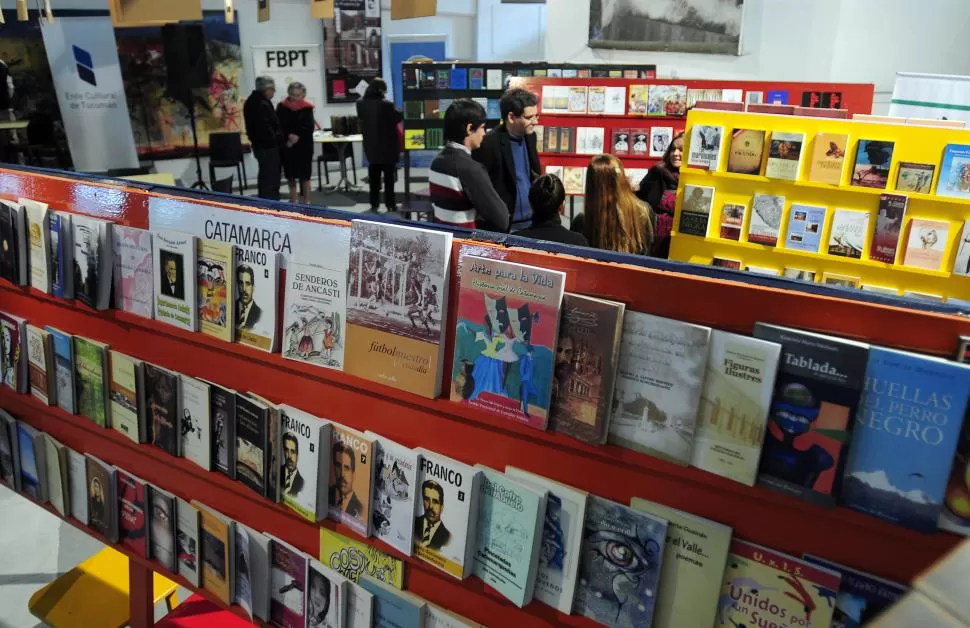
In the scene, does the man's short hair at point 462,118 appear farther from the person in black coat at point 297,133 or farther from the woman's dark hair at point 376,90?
the person in black coat at point 297,133

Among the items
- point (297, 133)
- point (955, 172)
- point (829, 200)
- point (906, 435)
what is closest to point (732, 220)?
point (829, 200)

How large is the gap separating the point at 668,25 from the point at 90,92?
7.29m

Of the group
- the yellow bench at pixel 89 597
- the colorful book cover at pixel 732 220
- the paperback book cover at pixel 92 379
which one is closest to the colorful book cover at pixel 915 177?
the colorful book cover at pixel 732 220

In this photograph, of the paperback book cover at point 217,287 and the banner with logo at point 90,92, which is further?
the banner with logo at point 90,92

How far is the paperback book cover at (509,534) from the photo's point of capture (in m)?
1.40

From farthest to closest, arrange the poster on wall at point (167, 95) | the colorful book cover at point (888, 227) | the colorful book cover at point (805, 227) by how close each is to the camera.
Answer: the poster on wall at point (167, 95), the colorful book cover at point (805, 227), the colorful book cover at point (888, 227)

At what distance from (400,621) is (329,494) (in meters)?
0.37

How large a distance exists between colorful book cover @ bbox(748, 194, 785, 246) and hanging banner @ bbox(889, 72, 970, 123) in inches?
137

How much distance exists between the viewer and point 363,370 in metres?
1.56

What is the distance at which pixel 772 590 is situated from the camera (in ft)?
3.94

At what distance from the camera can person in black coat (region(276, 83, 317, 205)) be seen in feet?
26.1

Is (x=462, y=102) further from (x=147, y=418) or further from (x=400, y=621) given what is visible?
(x=400, y=621)

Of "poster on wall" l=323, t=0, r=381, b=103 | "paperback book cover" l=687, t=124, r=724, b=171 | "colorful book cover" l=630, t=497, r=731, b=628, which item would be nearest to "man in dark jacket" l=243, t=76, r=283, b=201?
"poster on wall" l=323, t=0, r=381, b=103

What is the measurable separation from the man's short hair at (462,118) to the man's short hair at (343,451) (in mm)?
2280
